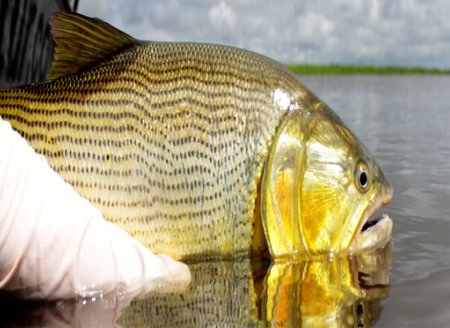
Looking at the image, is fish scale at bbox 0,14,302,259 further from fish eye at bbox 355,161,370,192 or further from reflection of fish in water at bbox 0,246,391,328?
fish eye at bbox 355,161,370,192

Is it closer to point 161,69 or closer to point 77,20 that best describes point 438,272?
point 161,69

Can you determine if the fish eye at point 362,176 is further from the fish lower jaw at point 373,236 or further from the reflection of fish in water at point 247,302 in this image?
the reflection of fish in water at point 247,302

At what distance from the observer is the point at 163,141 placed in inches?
128

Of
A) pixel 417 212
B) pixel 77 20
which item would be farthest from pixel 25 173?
pixel 417 212

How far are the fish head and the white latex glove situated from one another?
73 cm

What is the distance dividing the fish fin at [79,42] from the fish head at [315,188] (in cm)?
101

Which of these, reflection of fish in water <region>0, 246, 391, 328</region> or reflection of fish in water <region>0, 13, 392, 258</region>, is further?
reflection of fish in water <region>0, 13, 392, 258</region>

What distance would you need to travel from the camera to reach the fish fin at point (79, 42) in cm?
348

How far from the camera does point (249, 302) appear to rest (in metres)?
2.88

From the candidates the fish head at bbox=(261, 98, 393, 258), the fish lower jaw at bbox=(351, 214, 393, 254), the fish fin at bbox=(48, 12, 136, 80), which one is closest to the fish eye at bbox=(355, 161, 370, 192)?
the fish head at bbox=(261, 98, 393, 258)

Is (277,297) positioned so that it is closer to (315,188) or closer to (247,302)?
(247,302)

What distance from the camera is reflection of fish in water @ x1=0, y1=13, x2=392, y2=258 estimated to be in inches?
126

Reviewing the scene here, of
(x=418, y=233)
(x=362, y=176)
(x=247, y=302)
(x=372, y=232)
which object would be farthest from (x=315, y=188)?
(x=418, y=233)

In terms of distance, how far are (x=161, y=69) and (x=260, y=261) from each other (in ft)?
3.55
